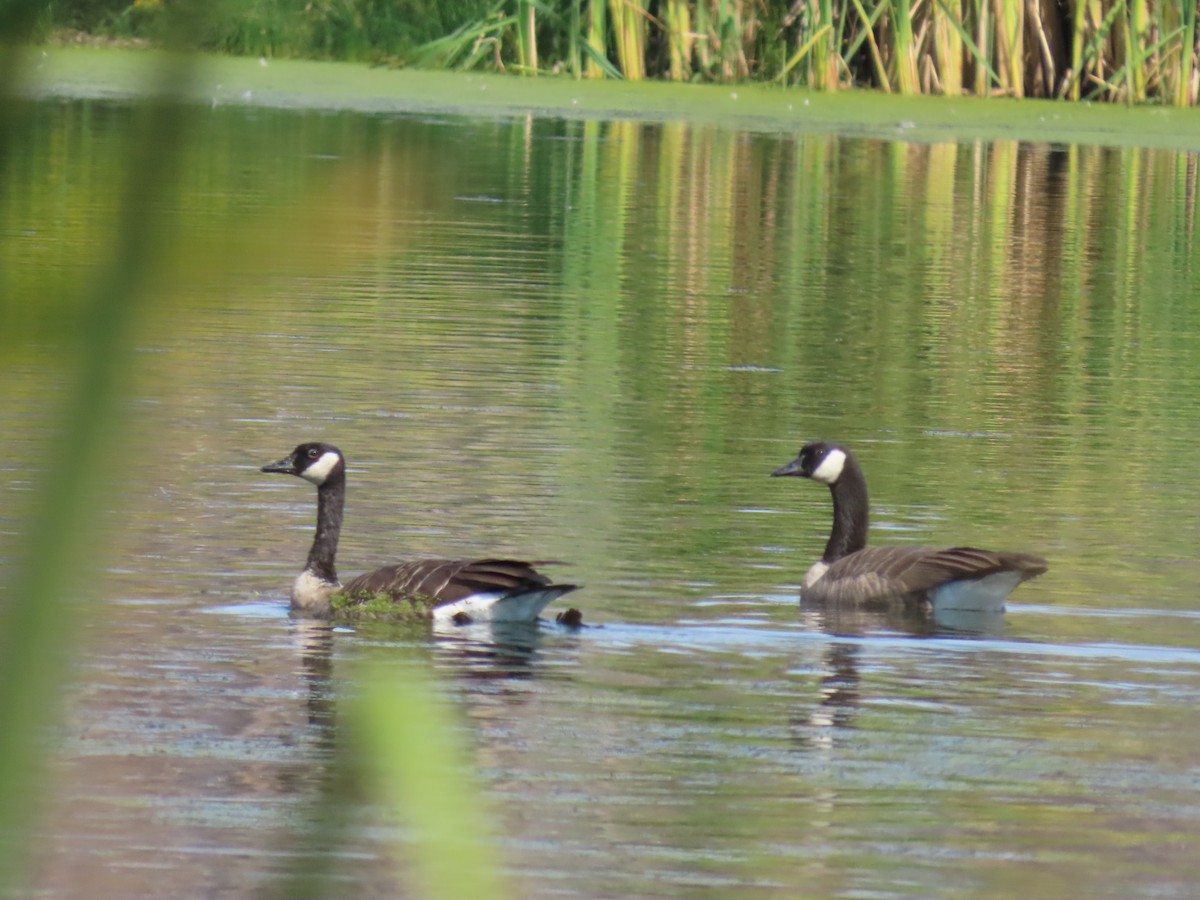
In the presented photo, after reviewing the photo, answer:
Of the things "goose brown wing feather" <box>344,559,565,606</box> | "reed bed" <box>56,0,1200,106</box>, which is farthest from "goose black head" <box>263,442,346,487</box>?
"reed bed" <box>56,0,1200,106</box>

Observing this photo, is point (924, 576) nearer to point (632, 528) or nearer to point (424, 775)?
point (632, 528)

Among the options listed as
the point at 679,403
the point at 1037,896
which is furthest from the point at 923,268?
the point at 1037,896

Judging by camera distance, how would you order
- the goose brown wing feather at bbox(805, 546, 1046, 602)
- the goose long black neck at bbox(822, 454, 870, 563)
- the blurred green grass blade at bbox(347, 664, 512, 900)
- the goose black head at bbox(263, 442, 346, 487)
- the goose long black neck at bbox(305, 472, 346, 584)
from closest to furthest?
1. the blurred green grass blade at bbox(347, 664, 512, 900)
2. the goose brown wing feather at bbox(805, 546, 1046, 602)
3. the goose long black neck at bbox(305, 472, 346, 584)
4. the goose black head at bbox(263, 442, 346, 487)
5. the goose long black neck at bbox(822, 454, 870, 563)

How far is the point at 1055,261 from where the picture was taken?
19.0 metres

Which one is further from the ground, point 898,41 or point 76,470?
point 898,41

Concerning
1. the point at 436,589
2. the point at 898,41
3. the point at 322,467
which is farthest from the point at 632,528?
the point at 898,41

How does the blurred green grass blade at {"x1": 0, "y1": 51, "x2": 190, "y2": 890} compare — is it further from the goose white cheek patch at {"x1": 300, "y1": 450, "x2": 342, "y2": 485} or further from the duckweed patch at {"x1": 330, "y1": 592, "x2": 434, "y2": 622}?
the goose white cheek patch at {"x1": 300, "y1": 450, "x2": 342, "y2": 485}

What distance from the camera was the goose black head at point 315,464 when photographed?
8.25m

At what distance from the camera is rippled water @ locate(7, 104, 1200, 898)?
3.99 feet

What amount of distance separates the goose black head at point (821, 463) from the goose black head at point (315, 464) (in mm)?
1842

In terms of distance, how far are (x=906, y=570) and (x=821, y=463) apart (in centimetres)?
115

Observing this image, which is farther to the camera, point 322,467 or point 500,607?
point 322,467

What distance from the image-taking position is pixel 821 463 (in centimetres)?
881

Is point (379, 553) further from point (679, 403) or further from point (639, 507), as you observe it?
point (679, 403)
